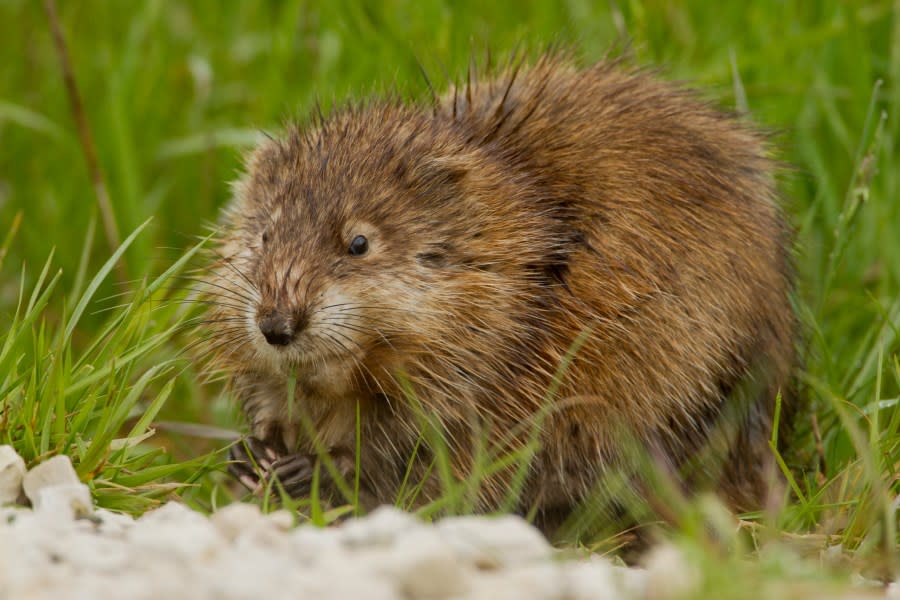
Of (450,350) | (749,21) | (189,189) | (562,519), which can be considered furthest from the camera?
(189,189)

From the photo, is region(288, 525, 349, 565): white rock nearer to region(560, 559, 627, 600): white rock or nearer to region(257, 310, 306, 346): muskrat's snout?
region(560, 559, 627, 600): white rock

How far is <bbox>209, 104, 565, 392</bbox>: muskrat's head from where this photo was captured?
11.5 feet

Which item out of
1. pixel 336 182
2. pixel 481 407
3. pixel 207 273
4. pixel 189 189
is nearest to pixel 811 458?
pixel 481 407

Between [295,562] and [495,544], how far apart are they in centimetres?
38

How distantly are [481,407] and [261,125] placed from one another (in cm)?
263

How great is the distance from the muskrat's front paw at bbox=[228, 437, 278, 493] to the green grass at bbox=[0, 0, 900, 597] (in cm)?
16

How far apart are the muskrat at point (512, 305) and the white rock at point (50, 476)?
24.1 inches

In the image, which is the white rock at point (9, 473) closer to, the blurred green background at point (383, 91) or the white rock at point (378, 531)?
the white rock at point (378, 531)

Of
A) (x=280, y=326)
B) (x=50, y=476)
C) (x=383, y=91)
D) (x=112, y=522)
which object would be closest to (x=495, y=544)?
(x=112, y=522)

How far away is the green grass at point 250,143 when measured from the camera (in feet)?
11.4

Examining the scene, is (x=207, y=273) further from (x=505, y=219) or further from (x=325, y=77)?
(x=325, y=77)

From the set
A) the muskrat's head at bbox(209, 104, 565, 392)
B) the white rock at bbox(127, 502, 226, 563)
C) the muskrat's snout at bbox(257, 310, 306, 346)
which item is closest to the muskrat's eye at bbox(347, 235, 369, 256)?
the muskrat's head at bbox(209, 104, 565, 392)

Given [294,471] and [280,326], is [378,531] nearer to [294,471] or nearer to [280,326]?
[280,326]

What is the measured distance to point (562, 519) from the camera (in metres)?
3.88
